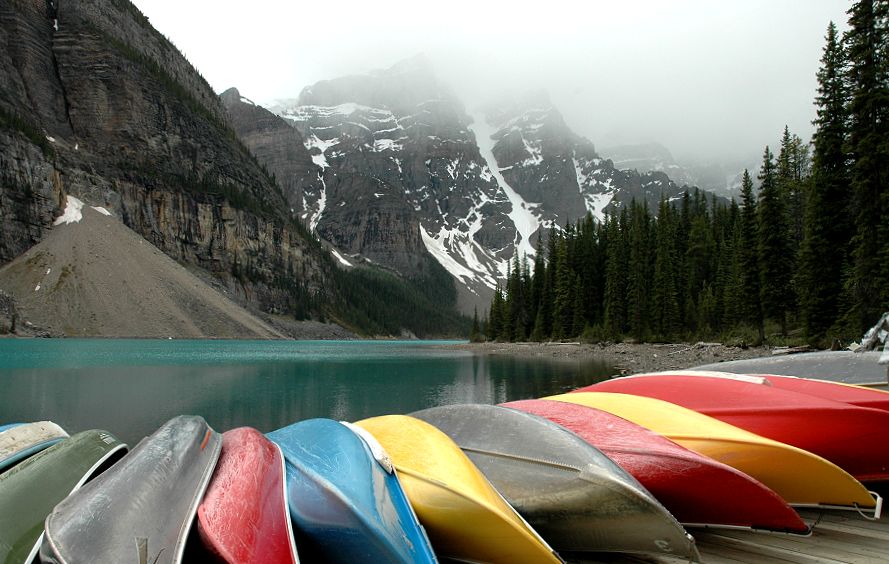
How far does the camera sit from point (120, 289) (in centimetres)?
7806

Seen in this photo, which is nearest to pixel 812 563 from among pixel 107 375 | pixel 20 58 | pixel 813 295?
pixel 813 295

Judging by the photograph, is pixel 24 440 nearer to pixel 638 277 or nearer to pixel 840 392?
pixel 840 392

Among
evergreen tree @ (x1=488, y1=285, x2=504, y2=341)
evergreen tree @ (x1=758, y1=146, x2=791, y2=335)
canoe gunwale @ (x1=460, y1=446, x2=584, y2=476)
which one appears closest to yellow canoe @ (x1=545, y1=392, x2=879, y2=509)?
canoe gunwale @ (x1=460, y1=446, x2=584, y2=476)

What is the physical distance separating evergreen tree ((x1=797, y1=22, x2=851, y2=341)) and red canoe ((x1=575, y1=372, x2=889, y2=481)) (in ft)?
70.9

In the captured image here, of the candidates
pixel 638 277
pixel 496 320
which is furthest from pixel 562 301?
pixel 496 320

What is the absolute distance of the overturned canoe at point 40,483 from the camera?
→ 255 cm

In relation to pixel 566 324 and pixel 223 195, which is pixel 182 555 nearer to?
pixel 566 324

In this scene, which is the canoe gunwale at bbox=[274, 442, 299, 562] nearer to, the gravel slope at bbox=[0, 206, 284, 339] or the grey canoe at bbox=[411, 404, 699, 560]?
the grey canoe at bbox=[411, 404, 699, 560]

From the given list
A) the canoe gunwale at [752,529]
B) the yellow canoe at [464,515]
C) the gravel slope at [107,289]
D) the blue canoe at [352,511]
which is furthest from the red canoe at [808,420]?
the gravel slope at [107,289]

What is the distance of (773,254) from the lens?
31484mm

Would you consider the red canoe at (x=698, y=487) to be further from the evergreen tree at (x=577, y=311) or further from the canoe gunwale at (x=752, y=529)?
the evergreen tree at (x=577, y=311)

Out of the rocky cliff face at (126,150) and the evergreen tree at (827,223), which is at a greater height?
the rocky cliff face at (126,150)

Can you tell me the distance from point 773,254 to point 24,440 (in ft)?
118

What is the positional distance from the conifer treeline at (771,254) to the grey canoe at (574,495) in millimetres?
19247
